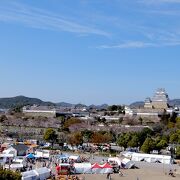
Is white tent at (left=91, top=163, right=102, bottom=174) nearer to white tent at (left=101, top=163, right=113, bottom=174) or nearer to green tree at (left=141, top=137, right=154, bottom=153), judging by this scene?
white tent at (left=101, top=163, right=113, bottom=174)

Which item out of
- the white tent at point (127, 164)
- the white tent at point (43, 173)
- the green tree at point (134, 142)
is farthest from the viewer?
the green tree at point (134, 142)

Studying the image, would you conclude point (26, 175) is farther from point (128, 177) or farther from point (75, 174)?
point (128, 177)

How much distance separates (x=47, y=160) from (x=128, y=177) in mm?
9512

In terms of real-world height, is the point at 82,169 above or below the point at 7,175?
below

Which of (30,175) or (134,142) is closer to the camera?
(30,175)

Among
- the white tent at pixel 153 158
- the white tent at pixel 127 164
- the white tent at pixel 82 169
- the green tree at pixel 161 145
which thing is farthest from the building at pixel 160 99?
the white tent at pixel 82 169

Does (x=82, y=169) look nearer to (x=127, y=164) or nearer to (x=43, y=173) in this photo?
(x=43, y=173)

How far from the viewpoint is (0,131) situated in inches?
2628

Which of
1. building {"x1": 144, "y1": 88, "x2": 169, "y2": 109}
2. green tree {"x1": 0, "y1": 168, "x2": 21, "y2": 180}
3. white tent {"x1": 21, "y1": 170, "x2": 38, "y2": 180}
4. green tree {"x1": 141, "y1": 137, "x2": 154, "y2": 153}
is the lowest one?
white tent {"x1": 21, "y1": 170, "x2": 38, "y2": 180}

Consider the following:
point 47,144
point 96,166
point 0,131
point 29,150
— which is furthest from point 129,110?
point 96,166

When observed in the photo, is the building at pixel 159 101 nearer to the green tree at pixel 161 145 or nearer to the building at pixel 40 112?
the building at pixel 40 112

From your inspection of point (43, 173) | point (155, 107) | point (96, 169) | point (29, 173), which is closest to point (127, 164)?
point (96, 169)

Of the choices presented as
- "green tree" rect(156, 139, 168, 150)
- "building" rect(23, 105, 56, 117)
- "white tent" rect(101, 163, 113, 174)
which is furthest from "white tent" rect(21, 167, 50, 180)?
"building" rect(23, 105, 56, 117)

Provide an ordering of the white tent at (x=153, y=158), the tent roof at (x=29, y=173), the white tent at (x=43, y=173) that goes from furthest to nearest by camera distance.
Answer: the white tent at (x=153, y=158)
the white tent at (x=43, y=173)
the tent roof at (x=29, y=173)
